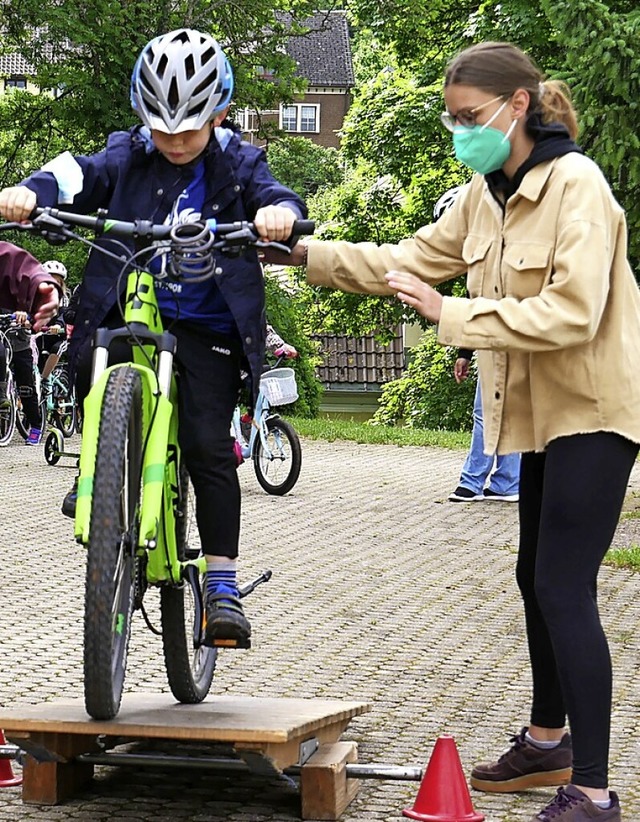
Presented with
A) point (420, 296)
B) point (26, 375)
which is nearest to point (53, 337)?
point (26, 375)

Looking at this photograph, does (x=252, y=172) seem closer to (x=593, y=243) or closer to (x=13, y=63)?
(x=593, y=243)

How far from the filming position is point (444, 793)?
4680 mm

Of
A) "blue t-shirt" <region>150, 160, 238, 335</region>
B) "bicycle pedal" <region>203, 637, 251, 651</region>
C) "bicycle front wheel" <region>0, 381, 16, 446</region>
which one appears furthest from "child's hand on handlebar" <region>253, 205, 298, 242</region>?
"bicycle front wheel" <region>0, 381, 16, 446</region>

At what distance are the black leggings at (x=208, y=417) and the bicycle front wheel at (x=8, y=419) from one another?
600 inches

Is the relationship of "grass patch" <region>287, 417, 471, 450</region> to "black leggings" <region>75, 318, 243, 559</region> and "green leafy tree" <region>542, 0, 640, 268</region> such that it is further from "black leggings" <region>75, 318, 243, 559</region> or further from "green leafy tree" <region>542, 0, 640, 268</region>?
"black leggings" <region>75, 318, 243, 559</region>

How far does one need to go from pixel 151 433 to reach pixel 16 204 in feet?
2.62

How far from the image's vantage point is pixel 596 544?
454cm

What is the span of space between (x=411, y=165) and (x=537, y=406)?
3116 cm

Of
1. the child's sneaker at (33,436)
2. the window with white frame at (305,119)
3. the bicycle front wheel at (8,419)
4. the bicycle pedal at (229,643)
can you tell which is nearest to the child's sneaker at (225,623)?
the bicycle pedal at (229,643)

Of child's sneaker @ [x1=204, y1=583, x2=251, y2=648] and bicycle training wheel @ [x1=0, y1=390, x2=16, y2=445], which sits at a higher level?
child's sneaker @ [x1=204, y1=583, x2=251, y2=648]

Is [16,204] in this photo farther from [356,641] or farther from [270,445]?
[270,445]

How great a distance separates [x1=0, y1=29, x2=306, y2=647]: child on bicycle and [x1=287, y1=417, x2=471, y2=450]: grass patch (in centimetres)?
1734

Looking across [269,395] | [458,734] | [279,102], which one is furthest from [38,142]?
[458,734]

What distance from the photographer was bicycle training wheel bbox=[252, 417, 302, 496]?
48.6ft
